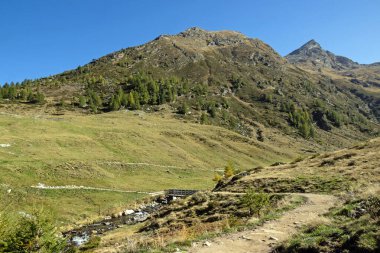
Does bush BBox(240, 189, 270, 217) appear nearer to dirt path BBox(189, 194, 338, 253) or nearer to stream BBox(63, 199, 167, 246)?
dirt path BBox(189, 194, 338, 253)

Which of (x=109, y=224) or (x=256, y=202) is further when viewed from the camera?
(x=109, y=224)

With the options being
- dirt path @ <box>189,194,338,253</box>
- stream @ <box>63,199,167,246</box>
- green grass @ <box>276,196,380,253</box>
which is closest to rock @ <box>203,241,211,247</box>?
dirt path @ <box>189,194,338,253</box>

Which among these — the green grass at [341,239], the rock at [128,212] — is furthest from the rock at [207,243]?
the rock at [128,212]

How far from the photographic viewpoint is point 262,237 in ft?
66.0

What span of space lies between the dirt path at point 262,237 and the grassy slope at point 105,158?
24478 millimetres

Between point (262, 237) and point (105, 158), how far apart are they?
7162cm

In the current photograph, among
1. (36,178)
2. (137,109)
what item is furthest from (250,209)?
(137,109)

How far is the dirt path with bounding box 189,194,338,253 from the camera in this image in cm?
1850

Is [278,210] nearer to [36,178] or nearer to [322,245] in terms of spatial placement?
[322,245]

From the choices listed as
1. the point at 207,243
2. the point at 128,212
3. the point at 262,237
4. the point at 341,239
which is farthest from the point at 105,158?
the point at 341,239

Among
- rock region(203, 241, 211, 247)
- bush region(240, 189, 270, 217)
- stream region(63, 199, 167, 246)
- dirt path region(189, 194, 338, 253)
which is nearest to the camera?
dirt path region(189, 194, 338, 253)

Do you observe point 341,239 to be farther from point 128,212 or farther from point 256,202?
point 128,212

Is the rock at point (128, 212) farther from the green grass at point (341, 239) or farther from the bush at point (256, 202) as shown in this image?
the green grass at point (341, 239)

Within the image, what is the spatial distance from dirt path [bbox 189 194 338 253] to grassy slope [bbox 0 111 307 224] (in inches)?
964
